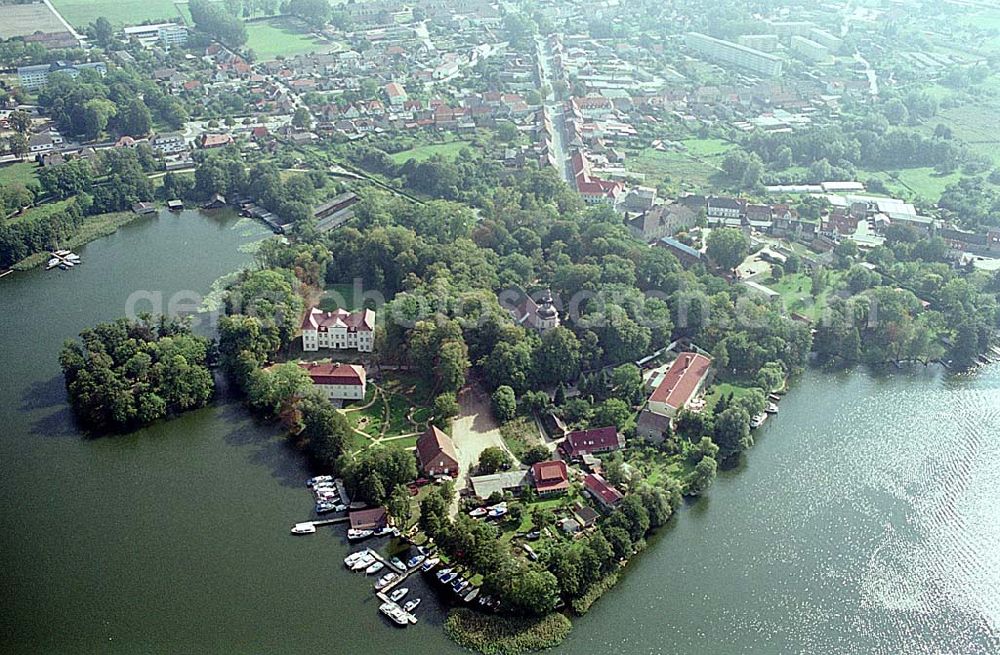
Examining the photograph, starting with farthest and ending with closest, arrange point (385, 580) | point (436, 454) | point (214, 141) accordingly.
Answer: point (214, 141) → point (436, 454) → point (385, 580)

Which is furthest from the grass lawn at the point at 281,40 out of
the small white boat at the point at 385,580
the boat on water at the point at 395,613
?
the boat on water at the point at 395,613

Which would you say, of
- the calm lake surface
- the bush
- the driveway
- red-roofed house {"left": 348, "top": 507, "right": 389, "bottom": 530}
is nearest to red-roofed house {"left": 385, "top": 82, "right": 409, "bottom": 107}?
the calm lake surface

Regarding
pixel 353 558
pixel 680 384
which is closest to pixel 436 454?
pixel 353 558

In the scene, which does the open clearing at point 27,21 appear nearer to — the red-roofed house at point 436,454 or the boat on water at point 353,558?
the red-roofed house at point 436,454

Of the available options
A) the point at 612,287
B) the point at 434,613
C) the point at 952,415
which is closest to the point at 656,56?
the point at 612,287

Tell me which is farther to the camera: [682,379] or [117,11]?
[117,11]

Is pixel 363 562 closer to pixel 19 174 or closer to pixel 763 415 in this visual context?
pixel 763 415
